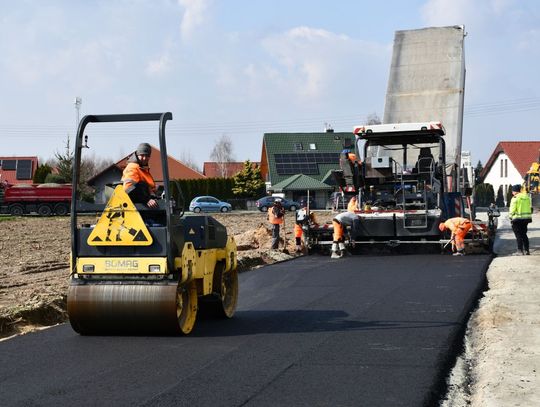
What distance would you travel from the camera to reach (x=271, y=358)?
7078mm

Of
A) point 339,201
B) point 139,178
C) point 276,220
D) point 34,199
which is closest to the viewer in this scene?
point 139,178

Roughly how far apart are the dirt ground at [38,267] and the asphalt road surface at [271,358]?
859mm

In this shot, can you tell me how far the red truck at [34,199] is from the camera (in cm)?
4741

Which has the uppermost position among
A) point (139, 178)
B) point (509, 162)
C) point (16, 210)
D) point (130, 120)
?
point (509, 162)

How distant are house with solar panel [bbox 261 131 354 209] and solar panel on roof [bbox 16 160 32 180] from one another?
19.7 meters

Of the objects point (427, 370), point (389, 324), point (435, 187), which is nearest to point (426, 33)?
point (435, 187)

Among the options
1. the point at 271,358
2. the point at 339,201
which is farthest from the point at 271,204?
the point at 271,358

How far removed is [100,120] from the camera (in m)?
7.91

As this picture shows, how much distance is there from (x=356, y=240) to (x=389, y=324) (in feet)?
31.0

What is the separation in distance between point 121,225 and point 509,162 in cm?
6588

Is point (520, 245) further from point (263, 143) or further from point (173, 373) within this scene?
point (263, 143)

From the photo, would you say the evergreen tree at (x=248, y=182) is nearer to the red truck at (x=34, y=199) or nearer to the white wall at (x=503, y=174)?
the white wall at (x=503, y=174)

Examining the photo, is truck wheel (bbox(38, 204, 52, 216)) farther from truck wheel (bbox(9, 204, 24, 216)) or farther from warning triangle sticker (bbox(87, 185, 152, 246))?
warning triangle sticker (bbox(87, 185, 152, 246))

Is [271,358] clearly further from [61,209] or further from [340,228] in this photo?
[61,209]
